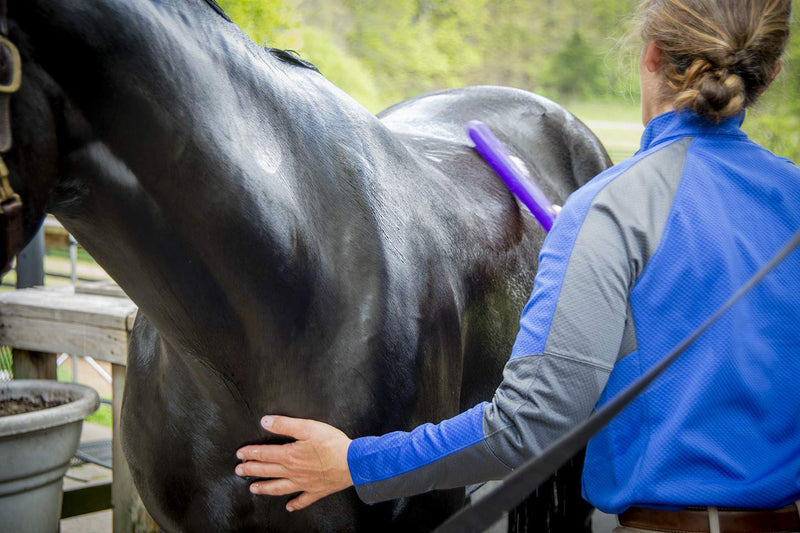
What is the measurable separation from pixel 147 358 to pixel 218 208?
52 cm

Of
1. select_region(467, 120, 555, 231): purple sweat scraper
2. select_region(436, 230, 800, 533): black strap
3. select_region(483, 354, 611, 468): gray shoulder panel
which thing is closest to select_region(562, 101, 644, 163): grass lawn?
select_region(467, 120, 555, 231): purple sweat scraper

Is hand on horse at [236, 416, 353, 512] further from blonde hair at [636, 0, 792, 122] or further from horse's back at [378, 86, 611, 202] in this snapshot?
horse's back at [378, 86, 611, 202]

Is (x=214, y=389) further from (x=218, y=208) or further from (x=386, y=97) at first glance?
(x=386, y=97)

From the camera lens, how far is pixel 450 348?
155cm

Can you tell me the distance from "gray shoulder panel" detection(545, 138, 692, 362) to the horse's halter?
675 mm

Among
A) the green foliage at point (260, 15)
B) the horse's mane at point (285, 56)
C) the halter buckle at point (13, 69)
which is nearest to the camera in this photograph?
the halter buckle at point (13, 69)

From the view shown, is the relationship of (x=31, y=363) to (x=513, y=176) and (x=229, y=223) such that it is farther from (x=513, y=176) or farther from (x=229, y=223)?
(x=229, y=223)

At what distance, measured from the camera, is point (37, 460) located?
2.30 meters

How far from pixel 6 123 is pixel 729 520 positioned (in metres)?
1.03

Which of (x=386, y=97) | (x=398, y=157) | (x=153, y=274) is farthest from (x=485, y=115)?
(x=386, y=97)

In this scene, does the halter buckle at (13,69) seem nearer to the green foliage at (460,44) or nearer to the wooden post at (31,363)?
the wooden post at (31,363)

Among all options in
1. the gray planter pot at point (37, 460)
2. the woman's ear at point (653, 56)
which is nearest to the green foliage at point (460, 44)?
the gray planter pot at point (37, 460)

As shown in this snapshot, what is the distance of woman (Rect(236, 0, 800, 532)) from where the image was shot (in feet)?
3.15

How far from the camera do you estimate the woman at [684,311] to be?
3.15 feet
